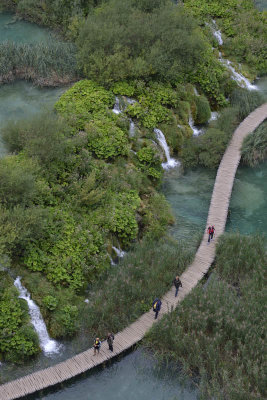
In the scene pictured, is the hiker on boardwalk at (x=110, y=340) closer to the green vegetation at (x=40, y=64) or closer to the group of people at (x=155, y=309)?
the group of people at (x=155, y=309)

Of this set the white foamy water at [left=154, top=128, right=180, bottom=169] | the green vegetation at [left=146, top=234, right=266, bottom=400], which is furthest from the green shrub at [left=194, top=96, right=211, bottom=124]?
the green vegetation at [left=146, top=234, right=266, bottom=400]

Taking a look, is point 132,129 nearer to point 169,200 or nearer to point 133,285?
point 169,200

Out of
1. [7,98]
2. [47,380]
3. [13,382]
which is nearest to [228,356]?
[47,380]

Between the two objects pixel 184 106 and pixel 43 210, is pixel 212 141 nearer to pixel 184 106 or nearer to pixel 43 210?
pixel 184 106

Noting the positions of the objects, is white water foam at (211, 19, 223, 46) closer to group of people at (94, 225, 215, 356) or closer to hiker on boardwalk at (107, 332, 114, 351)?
group of people at (94, 225, 215, 356)

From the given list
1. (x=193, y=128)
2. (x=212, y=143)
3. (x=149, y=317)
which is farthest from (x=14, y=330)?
(x=193, y=128)

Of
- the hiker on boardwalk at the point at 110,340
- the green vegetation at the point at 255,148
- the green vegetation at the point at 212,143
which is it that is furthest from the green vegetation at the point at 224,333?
the green vegetation at the point at 255,148
